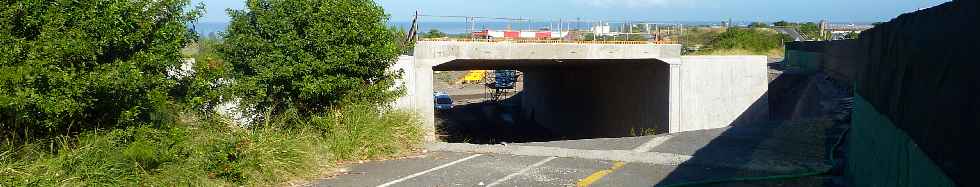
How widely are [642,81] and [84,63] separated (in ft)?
58.1

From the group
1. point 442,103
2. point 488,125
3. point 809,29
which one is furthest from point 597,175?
point 809,29

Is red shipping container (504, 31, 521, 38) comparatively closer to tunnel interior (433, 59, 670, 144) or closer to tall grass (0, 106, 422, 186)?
tunnel interior (433, 59, 670, 144)

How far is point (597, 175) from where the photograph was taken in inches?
420

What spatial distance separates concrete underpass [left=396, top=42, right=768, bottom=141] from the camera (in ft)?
60.1

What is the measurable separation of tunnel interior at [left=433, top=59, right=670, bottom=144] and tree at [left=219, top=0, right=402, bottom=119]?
294 inches

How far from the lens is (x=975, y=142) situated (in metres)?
3.32

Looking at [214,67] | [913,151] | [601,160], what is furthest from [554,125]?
[913,151]

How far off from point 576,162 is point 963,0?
789 cm

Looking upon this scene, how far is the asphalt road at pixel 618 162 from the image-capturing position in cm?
1027

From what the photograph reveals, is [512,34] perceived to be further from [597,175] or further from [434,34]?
[597,175]

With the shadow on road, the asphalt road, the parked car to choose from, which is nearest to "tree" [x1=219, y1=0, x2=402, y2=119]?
the asphalt road

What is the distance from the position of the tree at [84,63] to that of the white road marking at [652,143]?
7329 mm

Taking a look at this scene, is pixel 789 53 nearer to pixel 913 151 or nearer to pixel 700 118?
pixel 700 118

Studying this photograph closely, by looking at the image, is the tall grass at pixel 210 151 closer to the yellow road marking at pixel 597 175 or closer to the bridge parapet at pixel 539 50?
the yellow road marking at pixel 597 175
